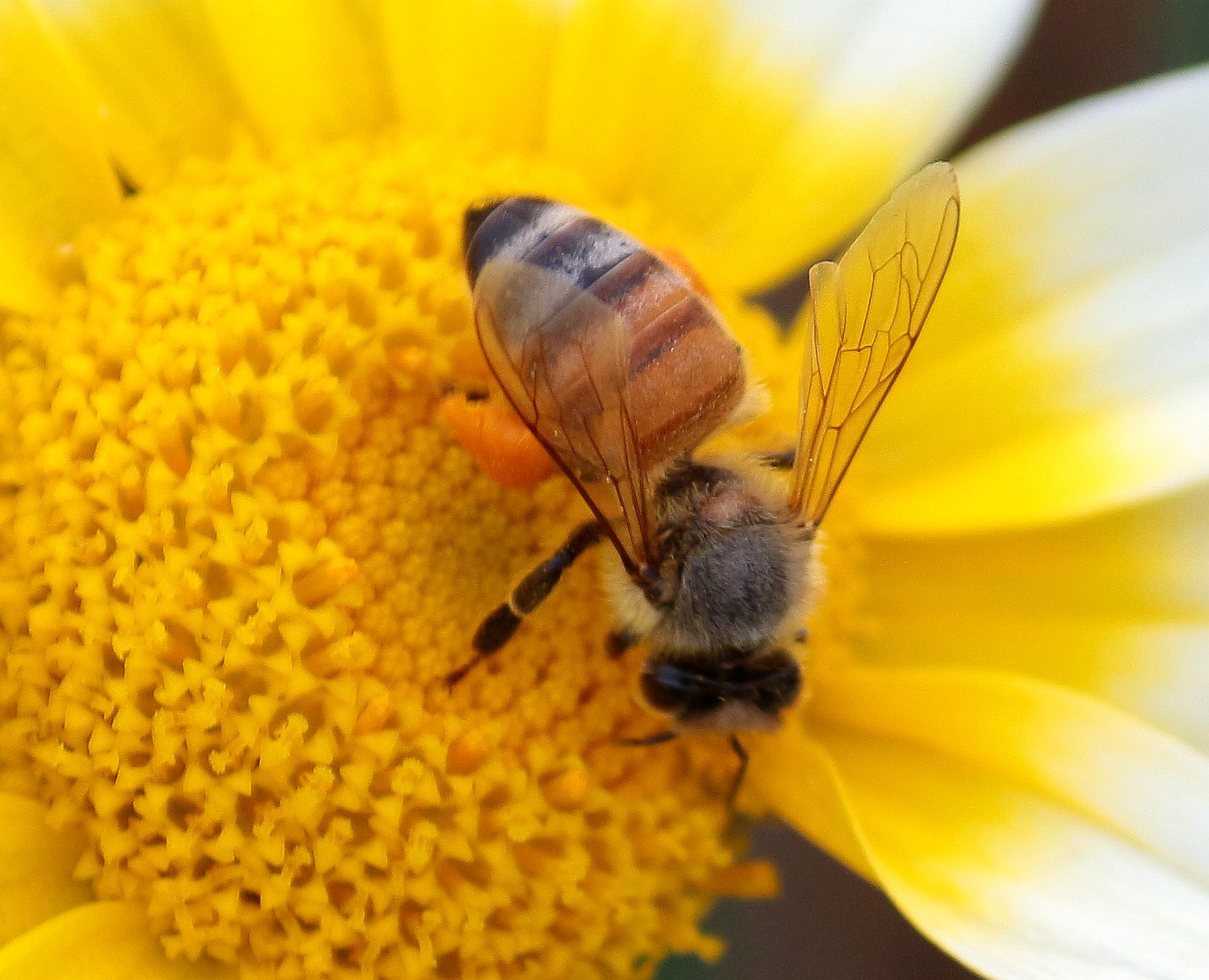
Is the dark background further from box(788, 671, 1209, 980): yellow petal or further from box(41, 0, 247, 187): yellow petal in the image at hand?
box(41, 0, 247, 187): yellow petal

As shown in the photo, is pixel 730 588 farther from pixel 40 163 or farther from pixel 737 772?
pixel 40 163

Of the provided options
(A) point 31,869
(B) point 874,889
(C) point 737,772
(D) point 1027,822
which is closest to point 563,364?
(C) point 737,772

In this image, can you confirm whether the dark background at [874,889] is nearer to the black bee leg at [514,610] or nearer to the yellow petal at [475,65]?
the yellow petal at [475,65]

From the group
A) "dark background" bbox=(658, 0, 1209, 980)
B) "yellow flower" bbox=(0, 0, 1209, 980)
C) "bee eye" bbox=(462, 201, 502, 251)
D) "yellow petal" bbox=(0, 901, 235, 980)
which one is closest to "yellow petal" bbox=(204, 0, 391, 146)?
"yellow flower" bbox=(0, 0, 1209, 980)

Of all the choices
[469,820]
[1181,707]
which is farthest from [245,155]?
[1181,707]

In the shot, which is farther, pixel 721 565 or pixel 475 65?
pixel 475 65

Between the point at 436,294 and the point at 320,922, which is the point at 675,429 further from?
the point at 320,922
